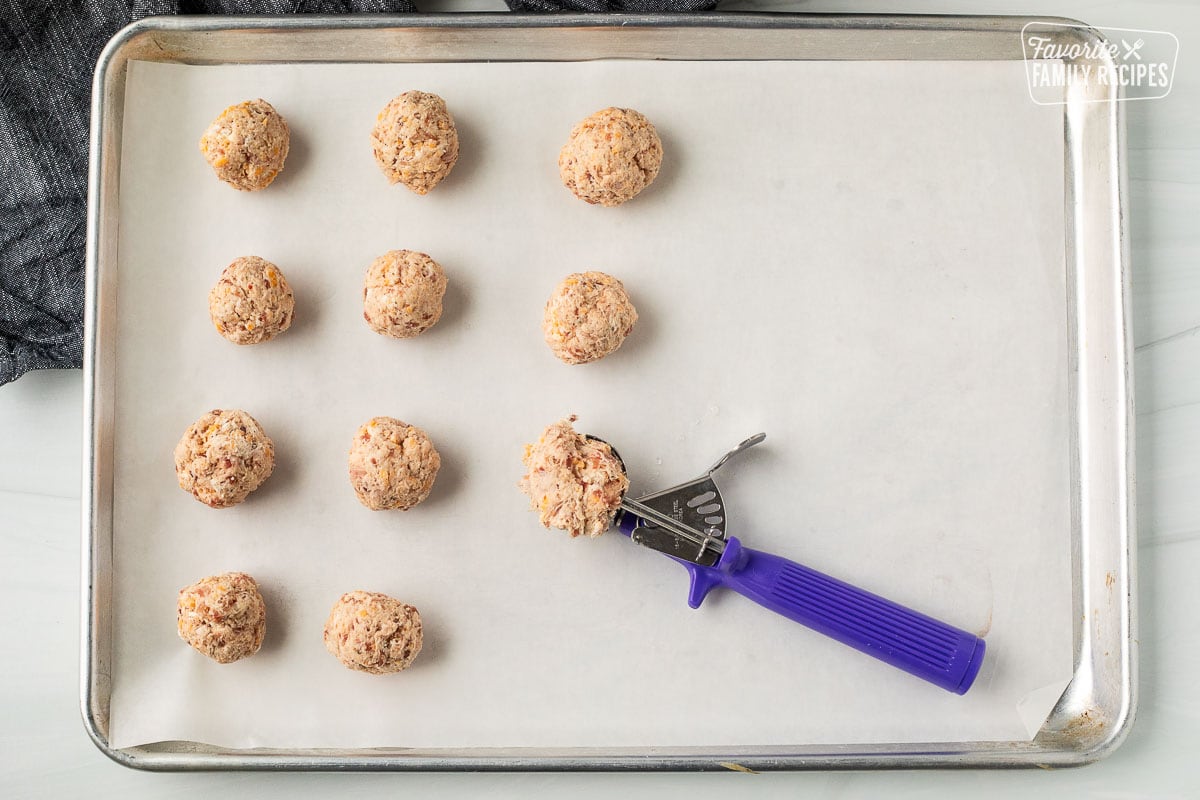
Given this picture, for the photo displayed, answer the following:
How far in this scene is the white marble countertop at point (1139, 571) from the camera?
1571mm

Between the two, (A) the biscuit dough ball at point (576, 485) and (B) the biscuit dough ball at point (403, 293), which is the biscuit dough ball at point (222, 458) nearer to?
(B) the biscuit dough ball at point (403, 293)

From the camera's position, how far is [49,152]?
159 cm

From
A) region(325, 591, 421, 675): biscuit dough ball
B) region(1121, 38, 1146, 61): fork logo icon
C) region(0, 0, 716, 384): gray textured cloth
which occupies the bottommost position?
region(325, 591, 421, 675): biscuit dough ball

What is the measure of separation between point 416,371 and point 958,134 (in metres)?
0.97

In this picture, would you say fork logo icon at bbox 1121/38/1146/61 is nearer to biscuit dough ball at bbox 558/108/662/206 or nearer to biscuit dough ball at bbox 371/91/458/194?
biscuit dough ball at bbox 558/108/662/206

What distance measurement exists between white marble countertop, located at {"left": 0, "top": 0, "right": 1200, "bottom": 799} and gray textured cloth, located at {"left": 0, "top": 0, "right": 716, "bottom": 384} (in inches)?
3.5

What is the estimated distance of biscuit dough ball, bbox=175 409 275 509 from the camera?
1.48m

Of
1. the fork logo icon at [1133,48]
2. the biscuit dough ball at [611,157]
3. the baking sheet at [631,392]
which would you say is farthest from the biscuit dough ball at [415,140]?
the fork logo icon at [1133,48]

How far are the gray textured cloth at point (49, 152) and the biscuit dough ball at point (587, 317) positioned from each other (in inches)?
18.1

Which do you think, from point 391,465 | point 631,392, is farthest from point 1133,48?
point 391,465

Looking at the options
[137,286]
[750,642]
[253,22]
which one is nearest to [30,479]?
[137,286]

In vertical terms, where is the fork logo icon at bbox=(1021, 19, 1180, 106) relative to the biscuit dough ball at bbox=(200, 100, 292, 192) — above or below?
above

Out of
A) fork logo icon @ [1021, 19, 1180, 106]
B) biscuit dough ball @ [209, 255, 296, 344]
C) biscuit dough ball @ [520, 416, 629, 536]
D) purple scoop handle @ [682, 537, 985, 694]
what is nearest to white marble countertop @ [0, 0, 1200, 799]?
fork logo icon @ [1021, 19, 1180, 106]

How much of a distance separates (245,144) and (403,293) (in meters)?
0.34
